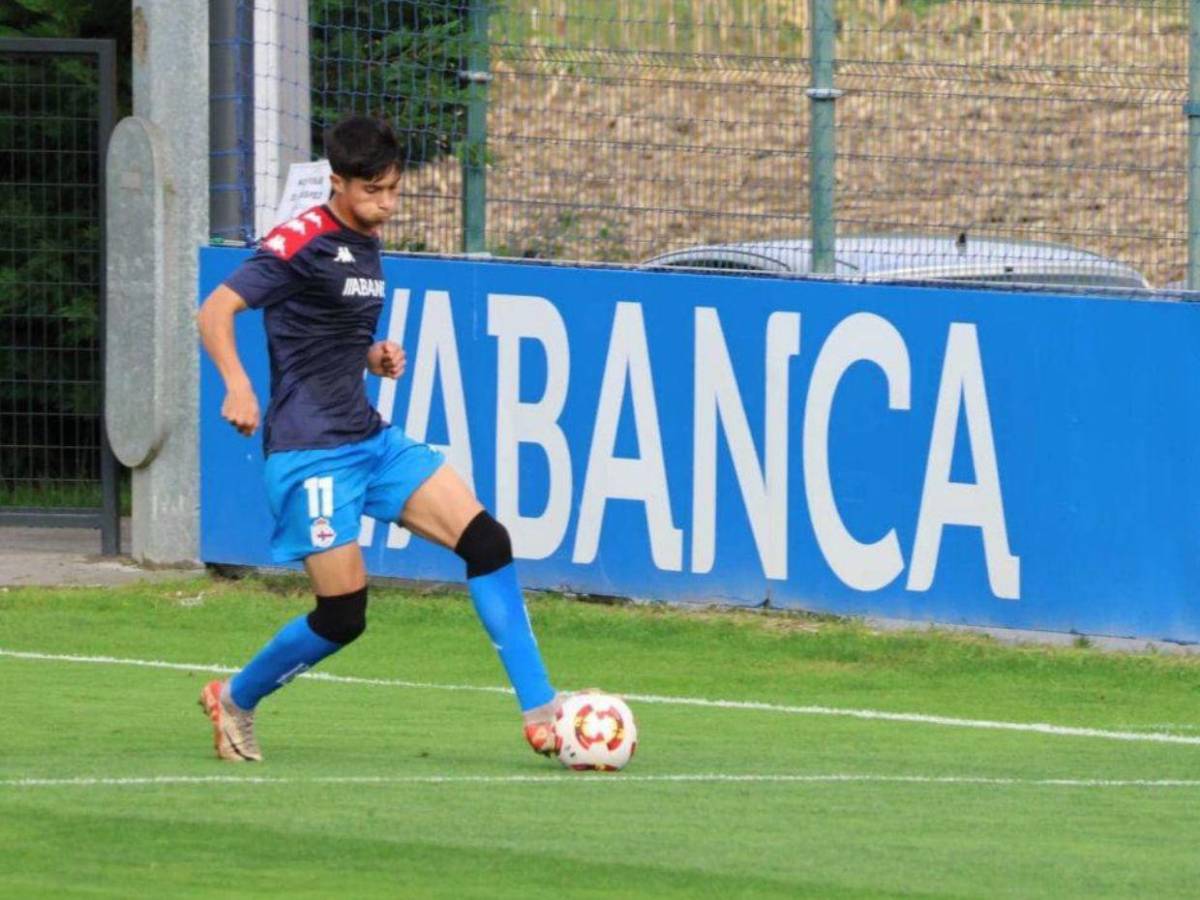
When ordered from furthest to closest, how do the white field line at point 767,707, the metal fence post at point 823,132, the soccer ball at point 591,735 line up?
the metal fence post at point 823,132 < the white field line at point 767,707 < the soccer ball at point 591,735

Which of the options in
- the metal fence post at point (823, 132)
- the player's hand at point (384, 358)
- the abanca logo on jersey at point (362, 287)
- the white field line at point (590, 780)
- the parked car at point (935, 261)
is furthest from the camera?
the metal fence post at point (823, 132)

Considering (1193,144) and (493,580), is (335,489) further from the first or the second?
(1193,144)

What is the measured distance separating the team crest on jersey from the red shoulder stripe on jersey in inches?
6.6

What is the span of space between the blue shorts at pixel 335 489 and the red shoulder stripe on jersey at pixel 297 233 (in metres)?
0.60

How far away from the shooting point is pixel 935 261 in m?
12.3

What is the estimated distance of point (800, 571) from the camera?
1234cm

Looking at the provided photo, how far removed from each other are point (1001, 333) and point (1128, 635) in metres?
1.36

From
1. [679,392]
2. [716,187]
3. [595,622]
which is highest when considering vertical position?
[716,187]

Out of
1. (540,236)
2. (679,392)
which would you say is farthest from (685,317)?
(540,236)

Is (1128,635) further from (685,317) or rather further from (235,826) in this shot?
(235,826)

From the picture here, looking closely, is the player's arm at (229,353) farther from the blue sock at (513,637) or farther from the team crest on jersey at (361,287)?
the blue sock at (513,637)

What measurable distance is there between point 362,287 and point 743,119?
4.79 meters

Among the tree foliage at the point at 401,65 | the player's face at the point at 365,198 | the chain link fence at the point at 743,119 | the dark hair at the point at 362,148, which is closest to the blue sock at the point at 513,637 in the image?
the player's face at the point at 365,198

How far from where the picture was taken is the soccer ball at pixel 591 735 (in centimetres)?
809
